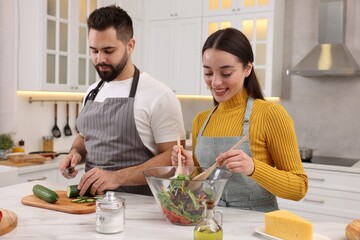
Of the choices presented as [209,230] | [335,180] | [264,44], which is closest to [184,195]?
[209,230]

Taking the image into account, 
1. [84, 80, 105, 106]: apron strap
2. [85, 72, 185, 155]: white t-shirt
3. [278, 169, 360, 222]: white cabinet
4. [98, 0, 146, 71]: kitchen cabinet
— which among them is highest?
[98, 0, 146, 71]: kitchen cabinet

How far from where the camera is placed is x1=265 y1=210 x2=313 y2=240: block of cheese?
47.9 inches

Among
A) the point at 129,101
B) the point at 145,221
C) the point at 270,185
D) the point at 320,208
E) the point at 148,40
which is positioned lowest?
the point at 320,208

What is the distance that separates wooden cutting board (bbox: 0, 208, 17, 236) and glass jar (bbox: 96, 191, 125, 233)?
26cm

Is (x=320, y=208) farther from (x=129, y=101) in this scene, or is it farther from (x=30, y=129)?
(x=30, y=129)

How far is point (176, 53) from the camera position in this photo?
14.8 ft

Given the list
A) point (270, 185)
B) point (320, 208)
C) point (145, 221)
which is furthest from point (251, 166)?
point (320, 208)

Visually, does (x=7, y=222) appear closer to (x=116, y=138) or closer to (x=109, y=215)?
(x=109, y=215)

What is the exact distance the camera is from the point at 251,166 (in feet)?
4.82

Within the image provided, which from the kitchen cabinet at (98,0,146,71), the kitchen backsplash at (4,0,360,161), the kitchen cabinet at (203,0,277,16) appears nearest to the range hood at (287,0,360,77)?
the kitchen backsplash at (4,0,360,161)

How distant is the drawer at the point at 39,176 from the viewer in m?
3.07

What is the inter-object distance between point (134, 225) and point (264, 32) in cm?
304

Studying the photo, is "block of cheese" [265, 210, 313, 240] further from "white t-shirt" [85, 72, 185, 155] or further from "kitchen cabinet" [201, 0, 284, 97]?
"kitchen cabinet" [201, 0, 284, 97]

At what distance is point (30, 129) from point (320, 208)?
257 centimetres
